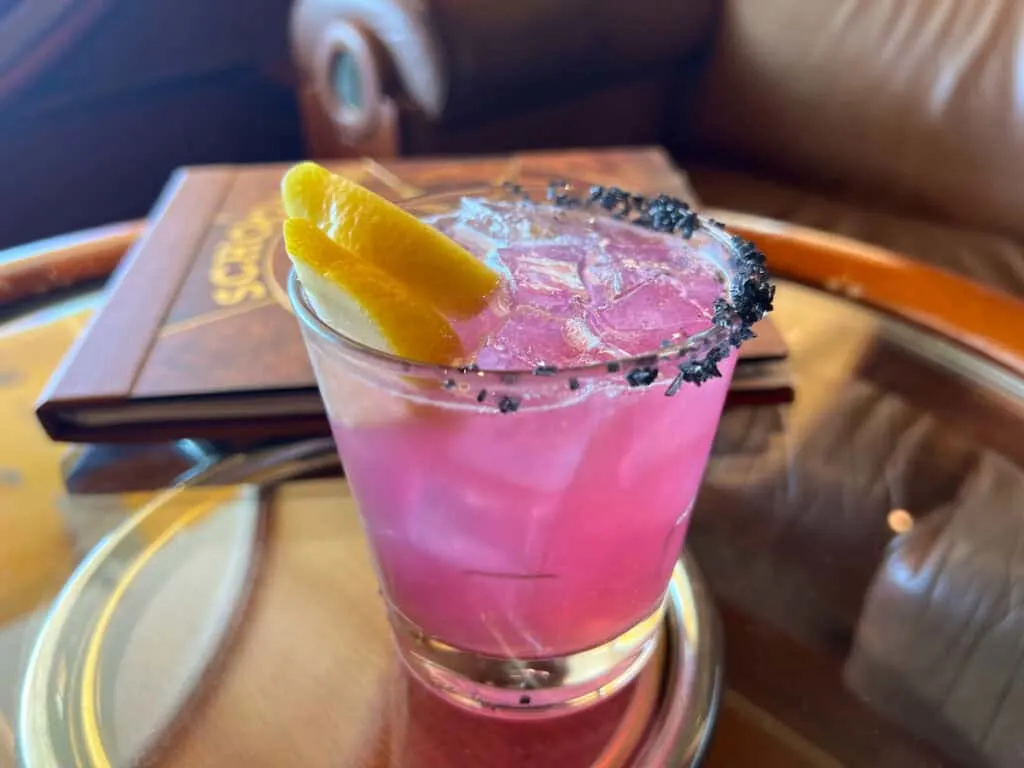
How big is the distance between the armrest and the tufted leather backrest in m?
0.15

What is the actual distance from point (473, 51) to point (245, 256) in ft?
2.95

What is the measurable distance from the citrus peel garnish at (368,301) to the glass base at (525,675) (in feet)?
0.61

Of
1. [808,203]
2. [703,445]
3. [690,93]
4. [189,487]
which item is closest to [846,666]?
[703,445]

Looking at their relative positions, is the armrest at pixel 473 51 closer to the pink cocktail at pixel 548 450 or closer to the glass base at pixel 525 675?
the pink cocktail at pixel 548 450

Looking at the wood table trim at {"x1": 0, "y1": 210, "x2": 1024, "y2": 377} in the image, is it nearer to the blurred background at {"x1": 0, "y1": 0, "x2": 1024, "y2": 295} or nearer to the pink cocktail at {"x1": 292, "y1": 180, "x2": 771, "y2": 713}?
the pink cocktail at {"x1": 292, "y1": 180, "x2": 771, "y2": 713}

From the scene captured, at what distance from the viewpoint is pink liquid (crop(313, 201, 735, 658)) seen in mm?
449

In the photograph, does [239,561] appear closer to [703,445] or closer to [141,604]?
[141,604]

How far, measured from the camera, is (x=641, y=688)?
565 mm

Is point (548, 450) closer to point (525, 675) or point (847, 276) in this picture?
point (525, 675)

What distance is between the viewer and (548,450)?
45 centimetres

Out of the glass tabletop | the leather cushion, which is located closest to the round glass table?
the glass tabletop

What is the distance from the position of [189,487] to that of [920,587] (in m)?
0.54

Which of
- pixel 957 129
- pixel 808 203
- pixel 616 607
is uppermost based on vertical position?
pixel 616 607

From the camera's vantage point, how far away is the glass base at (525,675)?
531 mm
